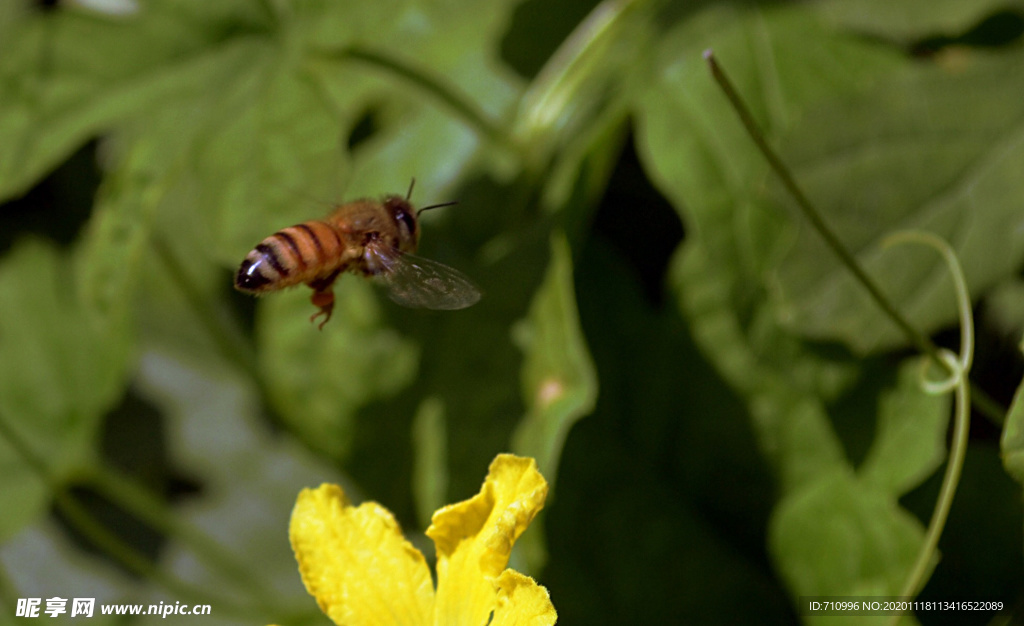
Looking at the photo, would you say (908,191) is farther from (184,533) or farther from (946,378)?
(184,533)

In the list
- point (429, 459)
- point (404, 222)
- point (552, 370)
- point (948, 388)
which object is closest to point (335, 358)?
point (429, 459)

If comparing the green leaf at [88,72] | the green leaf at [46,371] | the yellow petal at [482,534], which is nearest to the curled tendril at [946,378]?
the yellow petal at [482,534]

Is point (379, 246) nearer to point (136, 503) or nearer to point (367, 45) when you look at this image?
point (367, 45)

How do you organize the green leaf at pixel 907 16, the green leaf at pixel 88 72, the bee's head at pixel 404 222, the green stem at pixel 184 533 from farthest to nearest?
1. the green stem at pixel 184 533
2. the green leaf at pixel 907 16
3. the green leaf at pixel 88 72
4. the bee's head at pixel 404 222

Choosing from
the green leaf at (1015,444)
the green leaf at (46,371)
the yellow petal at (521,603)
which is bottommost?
the green leaf at (1015,444)

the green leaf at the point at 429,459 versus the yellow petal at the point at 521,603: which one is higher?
the yellow petal at the point at 521,603

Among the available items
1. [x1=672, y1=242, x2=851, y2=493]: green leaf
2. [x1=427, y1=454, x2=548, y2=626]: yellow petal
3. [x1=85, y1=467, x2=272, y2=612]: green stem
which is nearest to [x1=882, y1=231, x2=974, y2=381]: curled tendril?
[x1=672, y1=242, x2=851, y2=493]: green leaf

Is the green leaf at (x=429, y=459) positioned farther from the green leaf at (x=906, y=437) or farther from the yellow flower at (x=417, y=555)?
the green leaf at (x=906, y=437)

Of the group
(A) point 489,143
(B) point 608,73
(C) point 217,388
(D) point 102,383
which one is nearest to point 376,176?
(A) point 489,143
